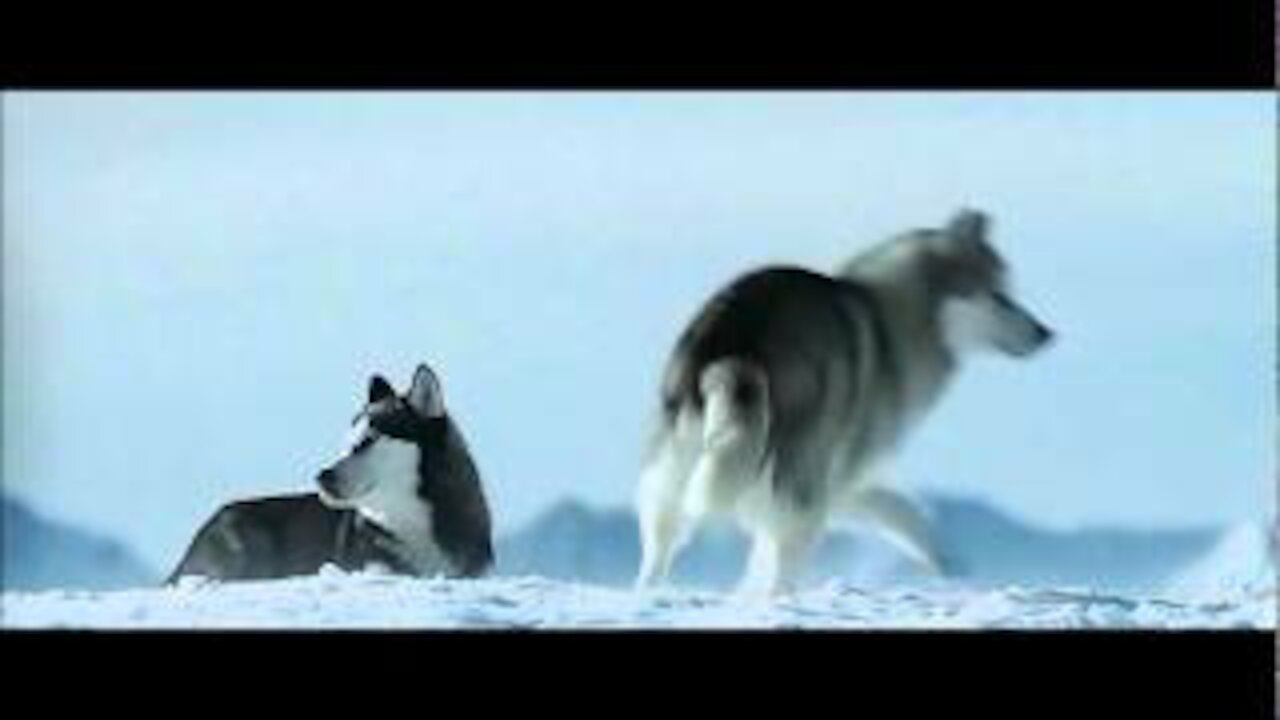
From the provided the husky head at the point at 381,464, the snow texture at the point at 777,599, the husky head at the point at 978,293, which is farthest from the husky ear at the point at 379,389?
the husky head at the point at 978,293

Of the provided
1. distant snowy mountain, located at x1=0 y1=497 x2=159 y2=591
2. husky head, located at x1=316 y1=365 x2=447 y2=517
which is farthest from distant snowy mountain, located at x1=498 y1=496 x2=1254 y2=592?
distant snowy mountain, located at x1=0 y1=497 x2=159 y2=591

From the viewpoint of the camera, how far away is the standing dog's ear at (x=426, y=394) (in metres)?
6.87

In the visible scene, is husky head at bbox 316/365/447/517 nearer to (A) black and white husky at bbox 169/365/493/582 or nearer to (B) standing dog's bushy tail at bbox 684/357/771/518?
(A) black and white husky at bbox 169/365/493/582

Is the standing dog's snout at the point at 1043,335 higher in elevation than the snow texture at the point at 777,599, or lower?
higher

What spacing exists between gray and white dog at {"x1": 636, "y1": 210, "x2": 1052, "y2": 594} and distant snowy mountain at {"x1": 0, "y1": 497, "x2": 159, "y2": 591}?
2.26 ft

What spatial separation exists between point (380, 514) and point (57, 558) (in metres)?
0.43

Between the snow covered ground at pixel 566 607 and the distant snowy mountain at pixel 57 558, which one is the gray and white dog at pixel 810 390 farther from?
the distant snowy mountain at pixel 57 558

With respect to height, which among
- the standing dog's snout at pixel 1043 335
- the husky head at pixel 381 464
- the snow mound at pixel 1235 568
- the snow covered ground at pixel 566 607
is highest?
the standing dog's snout at pixel 1043 335

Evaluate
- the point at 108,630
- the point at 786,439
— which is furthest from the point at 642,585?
the point at 108,630

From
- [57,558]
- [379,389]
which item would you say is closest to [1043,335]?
[379,389]
